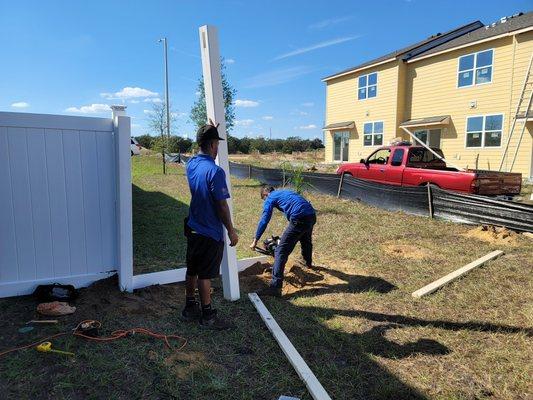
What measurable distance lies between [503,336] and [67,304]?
4.08 meters

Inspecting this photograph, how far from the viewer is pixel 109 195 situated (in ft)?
13.5

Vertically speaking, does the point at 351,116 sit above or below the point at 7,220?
above

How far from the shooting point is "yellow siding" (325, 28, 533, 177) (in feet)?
50.4

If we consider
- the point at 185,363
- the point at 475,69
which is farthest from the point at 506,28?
the point at 185,363

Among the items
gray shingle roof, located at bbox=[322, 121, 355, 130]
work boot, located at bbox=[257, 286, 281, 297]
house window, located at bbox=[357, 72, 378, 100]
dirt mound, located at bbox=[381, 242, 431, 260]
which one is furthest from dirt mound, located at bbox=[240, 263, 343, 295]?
gray shingle roof, located at bbox=[322, 121, 355, 130]

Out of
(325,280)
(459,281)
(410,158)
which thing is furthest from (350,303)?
(410,158)

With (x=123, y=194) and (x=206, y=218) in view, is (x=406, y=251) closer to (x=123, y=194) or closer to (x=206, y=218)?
(x=206, y=218)

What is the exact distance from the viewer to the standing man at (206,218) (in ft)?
11.1

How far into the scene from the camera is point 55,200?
12.7 feet

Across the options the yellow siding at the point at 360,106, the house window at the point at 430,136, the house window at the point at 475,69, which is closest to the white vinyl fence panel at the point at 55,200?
the house window at the point at 475,69

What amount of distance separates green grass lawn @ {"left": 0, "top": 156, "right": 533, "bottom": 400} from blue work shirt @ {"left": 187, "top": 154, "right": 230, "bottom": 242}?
0.93 meters

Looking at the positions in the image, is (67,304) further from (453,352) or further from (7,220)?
(453,352)

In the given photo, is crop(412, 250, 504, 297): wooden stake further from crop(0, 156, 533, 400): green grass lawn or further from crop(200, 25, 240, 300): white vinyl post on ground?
crop(200, 25, 240, 300): white vinyl post on ground

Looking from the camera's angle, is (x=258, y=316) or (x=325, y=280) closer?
(x=258, y=316)
